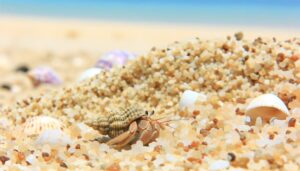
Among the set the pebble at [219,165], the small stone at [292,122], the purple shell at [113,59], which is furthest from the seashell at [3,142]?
the purple shell at [113,59]

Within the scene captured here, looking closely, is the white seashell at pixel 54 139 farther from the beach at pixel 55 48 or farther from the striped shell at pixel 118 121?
the beach at pixel 55 48

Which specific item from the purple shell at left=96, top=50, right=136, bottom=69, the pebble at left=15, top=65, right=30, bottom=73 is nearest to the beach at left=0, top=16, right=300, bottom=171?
the purple shell at left=96, top=50, right=136, bottom=69

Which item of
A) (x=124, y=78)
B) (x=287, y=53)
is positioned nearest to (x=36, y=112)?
(x=124, y=78)

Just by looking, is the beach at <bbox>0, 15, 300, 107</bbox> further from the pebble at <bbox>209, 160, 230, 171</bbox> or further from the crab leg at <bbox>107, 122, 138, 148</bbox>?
the pebble at <bbox>209, 160, 230, 171</bbox>

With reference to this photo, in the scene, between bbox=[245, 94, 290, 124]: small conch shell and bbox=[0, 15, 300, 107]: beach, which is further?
bbox=[0, 15, 300, 107]: beach

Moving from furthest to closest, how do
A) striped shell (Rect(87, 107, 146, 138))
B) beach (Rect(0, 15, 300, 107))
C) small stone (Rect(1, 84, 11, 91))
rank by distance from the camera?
beach (Rect(0, 15, 300, 107))
small stone (Rect(1, 84, 11, 91))
striped shell (Rect(87, 107, 146, 138))

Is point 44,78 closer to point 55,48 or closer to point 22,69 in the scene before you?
point 22,69
